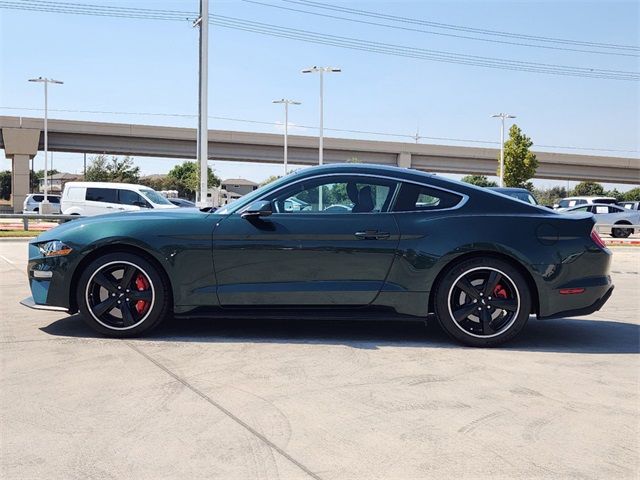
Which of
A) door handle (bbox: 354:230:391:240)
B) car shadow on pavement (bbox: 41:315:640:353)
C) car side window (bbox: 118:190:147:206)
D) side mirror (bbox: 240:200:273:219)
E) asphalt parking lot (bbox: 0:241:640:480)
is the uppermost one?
car side window (bbox: 118:190:147:206)

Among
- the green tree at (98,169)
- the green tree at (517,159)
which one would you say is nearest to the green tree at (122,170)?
the green tree at (98,169)

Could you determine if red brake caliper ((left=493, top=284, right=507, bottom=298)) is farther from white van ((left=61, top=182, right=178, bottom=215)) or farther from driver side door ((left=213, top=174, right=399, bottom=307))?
white van ((left=61, top=182, right=178, bottom=215))

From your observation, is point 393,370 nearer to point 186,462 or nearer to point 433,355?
point 433,355

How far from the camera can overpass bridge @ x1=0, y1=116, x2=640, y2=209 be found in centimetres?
5594

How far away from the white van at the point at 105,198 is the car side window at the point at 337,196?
56.3ft

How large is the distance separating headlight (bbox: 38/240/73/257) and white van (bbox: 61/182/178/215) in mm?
16674

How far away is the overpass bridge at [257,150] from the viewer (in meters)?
55.9

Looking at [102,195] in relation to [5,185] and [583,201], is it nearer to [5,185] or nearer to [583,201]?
[583,201]

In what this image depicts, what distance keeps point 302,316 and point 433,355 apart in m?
1.08

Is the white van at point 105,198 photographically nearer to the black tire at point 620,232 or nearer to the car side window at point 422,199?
the car side window at point 422,199

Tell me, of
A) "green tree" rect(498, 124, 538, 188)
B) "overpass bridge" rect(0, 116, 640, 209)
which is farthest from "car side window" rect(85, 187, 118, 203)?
"green tree" rect(498, 124, 538, 188)

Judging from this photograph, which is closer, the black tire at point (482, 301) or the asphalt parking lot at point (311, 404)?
the asphalt parking lot at point (311, 404)

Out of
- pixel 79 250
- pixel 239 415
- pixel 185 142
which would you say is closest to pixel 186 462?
pixel 239 415

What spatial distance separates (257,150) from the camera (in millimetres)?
62219
